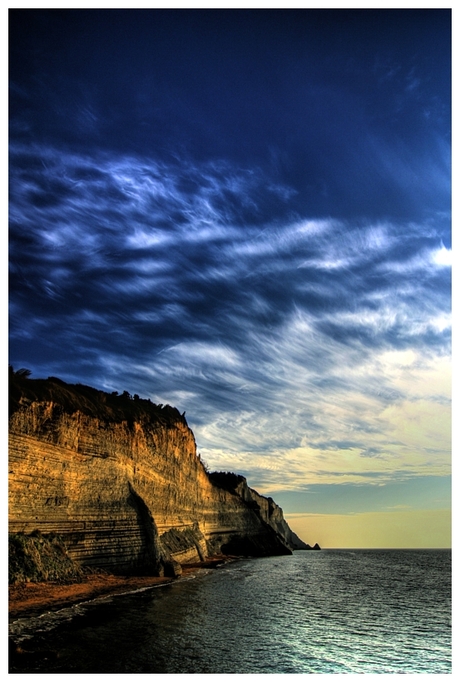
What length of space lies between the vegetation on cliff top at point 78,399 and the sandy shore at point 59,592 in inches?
354

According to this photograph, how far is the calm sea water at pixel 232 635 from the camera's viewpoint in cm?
1492

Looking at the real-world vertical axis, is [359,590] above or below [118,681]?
below

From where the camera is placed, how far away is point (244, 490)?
307ft

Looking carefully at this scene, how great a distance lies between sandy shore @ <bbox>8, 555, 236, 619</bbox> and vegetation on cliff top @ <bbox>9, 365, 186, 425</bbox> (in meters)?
9.00

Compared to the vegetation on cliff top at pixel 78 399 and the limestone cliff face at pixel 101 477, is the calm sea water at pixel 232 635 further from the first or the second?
the vegetation on cliff top at pixel 78 399

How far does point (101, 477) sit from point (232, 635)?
1713 centimetres

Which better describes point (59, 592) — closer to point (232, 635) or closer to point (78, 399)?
point (232, 635)

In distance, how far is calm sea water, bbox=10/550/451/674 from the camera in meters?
14.9

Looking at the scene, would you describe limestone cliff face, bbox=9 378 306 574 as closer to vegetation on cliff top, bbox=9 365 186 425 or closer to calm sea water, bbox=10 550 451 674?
vegetation on cliff top, bbox=9 365 186 425

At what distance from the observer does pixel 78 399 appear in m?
38.8

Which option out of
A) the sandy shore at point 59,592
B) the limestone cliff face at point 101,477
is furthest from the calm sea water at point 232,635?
the limestone cliff face at point 101,477

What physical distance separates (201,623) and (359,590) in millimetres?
26778
